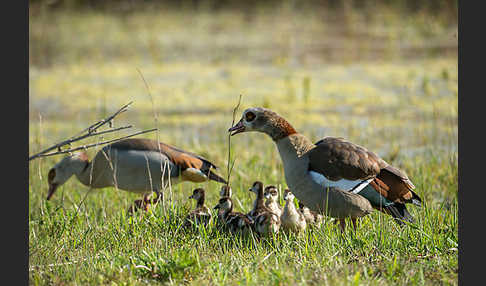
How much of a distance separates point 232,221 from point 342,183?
2.78 ft

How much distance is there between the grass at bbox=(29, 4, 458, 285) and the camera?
13.3 ft

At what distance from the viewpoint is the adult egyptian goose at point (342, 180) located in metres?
Result: 4.76

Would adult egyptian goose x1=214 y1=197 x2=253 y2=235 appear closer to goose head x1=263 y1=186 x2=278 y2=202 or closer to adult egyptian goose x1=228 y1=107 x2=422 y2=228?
goose head x1=263 y1=186 x2=278 y2=202

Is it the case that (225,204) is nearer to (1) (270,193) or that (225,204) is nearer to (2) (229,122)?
(1) (270,193)

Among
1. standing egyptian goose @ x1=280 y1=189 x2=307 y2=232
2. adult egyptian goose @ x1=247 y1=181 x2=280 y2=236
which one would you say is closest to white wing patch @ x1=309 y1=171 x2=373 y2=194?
standing egyptian goose @ x1=280 y1=189 x2=307 y2=232

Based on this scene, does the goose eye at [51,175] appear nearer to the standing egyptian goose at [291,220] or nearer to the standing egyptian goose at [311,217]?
the standing egyptian goose at [311,217]

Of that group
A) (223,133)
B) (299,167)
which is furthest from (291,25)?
(299,167)

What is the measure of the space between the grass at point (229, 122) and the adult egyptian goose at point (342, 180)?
6.7 inches

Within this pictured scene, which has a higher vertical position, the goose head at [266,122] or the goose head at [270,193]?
the goose head at [266,122]

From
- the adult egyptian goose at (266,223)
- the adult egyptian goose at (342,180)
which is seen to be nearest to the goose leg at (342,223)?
the adult egyptian goose at (342,180)

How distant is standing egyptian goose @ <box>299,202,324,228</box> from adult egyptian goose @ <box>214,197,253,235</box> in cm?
53

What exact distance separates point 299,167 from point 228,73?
26.1 feet

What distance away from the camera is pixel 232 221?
497cm

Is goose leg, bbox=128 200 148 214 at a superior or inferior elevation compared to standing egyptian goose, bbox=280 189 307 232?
inferior
